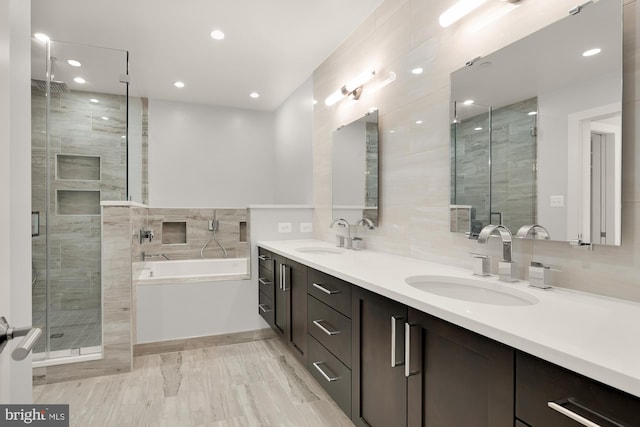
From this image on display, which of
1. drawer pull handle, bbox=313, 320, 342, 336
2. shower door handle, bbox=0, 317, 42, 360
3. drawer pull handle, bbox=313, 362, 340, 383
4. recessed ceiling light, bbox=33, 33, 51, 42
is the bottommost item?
drawer pull handle, bbox=313, 362, 340, 383

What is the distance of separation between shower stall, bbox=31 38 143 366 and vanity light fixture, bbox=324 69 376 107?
1.87 metres

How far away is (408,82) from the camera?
210 centimetres

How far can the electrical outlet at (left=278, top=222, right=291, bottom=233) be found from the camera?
331cm

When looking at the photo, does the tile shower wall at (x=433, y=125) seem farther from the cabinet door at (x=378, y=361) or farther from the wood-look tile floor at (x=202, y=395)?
→ the wood-look tile floor at (x=202, y=395)

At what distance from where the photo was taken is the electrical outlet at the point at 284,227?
3.31 m

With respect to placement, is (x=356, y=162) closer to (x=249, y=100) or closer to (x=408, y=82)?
(x=408, y=82)

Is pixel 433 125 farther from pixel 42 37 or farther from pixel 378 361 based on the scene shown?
pixel 42 37

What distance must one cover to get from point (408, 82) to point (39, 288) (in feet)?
9.46

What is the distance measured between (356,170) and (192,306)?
71.4 inches

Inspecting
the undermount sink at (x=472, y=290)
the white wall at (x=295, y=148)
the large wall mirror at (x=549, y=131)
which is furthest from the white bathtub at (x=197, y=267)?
the large wall mirror at (x=549, y=131)

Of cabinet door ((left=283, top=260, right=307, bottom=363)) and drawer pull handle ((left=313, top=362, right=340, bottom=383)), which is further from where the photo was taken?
cabinet door ((left=283, top=260, right=307, bottom=363))

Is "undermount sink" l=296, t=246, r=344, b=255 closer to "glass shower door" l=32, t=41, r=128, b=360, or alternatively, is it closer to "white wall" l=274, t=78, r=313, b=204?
"white wall" l=274, t=78, r=313, b=204

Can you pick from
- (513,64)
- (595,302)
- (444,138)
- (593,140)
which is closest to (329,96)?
(444,138)

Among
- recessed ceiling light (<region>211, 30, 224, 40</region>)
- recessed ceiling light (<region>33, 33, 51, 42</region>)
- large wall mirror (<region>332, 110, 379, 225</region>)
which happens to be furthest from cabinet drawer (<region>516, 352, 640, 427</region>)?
recessed ceiling light (<region>33, 33, 51, 42</region>)
